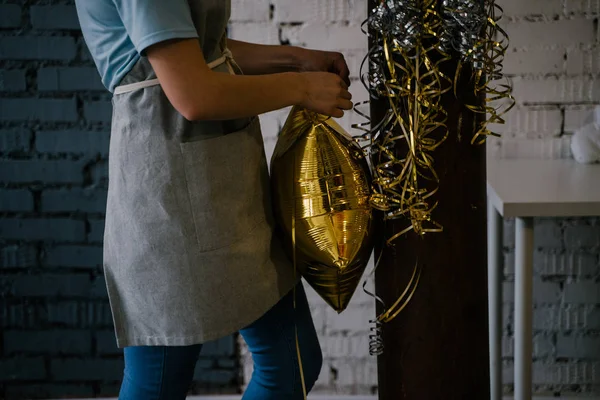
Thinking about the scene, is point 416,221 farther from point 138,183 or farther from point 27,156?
point 27,156

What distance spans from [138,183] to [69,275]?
86cm

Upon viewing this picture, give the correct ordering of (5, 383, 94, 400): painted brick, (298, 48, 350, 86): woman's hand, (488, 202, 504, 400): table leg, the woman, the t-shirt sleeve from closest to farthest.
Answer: the t-shirt sleeve
the woman
(298, 48, 350, 86): woman's hand
(488, 202, 504, 400): table leg
(5, 383, 94, 400): painted brick

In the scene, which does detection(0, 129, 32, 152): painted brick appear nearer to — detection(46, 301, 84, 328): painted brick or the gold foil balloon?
detection(46, 301, 84, 328): painted brick

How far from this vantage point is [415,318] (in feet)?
2.88

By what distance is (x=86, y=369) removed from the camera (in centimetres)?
174

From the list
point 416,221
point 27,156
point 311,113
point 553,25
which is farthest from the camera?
point 27,156

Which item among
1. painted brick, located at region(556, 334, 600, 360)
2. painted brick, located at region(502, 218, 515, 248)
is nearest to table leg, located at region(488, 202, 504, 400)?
painted brick, located at region(502, 218, 515, 248)

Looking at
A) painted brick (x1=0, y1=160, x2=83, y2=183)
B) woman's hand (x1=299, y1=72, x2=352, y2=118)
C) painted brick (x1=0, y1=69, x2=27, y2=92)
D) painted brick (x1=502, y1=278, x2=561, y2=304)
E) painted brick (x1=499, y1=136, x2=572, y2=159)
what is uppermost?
painted brick (x1=0, y1=69, x2=27, y2=92)

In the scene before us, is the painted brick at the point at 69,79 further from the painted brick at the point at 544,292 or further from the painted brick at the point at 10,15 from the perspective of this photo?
the painted brick at the point at 544,292

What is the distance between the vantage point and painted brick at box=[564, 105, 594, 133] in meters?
1.56

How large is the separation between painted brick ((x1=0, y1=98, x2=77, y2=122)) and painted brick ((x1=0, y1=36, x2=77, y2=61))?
92mm

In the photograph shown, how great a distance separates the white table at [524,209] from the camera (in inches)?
43.0

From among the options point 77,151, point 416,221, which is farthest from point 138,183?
point 77,151

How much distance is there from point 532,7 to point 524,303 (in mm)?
667
